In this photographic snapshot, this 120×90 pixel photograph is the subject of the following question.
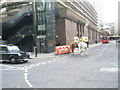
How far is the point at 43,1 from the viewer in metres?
33.1

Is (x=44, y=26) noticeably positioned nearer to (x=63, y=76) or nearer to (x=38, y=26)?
(x=38, y=26)

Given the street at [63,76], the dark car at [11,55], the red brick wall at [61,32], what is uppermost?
the red brick wall at [61,32]

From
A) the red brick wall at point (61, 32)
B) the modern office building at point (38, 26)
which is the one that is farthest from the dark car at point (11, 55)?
the red brick wall at point (61, 32)

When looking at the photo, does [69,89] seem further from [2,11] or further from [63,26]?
[2,11]

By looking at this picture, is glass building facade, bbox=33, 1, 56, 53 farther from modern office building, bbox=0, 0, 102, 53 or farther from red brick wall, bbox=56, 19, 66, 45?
red brick wall, bbox=56, 19, 66, 45

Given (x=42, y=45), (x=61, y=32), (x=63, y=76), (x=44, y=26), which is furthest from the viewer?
(x=61, y=32)

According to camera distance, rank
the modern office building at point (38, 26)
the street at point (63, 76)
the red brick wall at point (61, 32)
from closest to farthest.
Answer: the street at point (63, 76) < the modern office building at point (38, 26) < the red brick wall at point (61, 32)

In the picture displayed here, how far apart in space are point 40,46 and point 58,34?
30.6 ft

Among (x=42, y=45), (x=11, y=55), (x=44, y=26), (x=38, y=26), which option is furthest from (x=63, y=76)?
(x=38, y=26)

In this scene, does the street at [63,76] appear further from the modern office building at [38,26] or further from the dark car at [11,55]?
the modern office building at [38,26]

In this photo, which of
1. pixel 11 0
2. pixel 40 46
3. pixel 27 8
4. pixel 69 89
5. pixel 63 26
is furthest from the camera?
pixel 11 0

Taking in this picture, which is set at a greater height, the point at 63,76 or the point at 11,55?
the point at 11,55

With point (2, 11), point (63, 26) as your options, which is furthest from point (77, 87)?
point (2, 11)

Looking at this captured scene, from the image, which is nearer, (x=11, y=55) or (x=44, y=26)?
(x=11, y=55)
